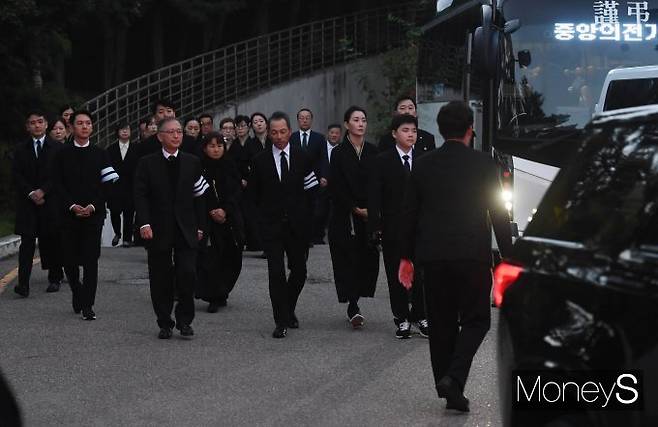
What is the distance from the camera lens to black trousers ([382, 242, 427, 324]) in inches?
423

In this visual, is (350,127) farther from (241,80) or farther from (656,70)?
(241,80)

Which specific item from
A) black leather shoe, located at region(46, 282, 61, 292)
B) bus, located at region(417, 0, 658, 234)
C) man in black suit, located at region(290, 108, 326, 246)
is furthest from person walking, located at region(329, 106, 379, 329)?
man in black suit, located at region(290, 108, 326, 246)

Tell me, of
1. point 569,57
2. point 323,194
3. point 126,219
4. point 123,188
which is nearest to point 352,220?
point 569,57

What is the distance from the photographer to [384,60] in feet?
108

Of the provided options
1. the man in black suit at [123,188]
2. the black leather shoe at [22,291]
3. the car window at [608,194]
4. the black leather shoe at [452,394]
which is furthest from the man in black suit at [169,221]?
the man in black suit at [123,188]

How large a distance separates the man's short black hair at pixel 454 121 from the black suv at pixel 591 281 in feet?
9.09

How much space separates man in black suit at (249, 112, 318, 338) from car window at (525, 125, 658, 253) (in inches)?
244

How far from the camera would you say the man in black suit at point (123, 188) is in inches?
744

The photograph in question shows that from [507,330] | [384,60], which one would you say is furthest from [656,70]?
[384,60]

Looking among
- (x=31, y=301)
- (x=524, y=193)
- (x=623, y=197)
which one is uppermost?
(x=623, y=197)

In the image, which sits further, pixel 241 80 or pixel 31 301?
pixel 241 80

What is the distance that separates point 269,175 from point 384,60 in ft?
72.2

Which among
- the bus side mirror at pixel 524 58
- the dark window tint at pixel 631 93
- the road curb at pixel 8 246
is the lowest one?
the road curb at pixel 8 246

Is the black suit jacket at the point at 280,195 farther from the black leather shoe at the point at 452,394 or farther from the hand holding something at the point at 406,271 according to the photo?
the black leather shoe at the point at 452,394
